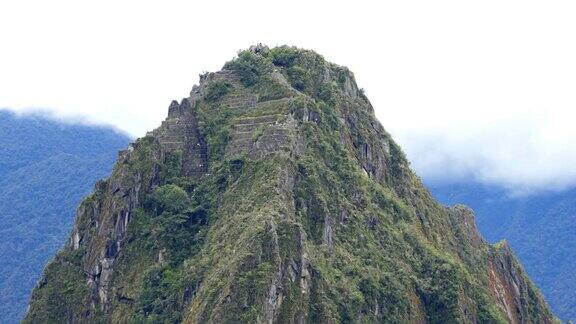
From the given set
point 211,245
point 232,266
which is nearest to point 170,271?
point 211,245

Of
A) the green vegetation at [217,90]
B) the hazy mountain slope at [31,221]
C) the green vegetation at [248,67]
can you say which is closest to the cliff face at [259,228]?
the green vegetation at [217,90]

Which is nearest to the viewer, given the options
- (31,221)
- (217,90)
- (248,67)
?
(217,90)

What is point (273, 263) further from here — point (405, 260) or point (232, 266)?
point (405, 260)

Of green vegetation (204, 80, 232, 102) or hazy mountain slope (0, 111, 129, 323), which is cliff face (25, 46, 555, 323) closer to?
green vegetation (204, 80, 232, 102)

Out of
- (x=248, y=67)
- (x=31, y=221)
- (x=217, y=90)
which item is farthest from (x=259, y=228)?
(x=31, y=221)

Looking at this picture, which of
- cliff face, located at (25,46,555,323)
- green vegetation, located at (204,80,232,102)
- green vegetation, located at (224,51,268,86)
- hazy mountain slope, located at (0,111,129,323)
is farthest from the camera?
hazy mountain slope, located at (0,111,129,323)

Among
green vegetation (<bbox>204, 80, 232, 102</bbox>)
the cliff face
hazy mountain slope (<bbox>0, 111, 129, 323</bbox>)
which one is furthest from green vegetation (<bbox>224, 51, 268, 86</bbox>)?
hazy mountain slope (<bbox>0, 111, 129, 323</bbox>)

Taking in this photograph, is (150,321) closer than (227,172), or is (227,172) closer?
(150,321)

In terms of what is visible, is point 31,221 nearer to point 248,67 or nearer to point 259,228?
point 248,67
